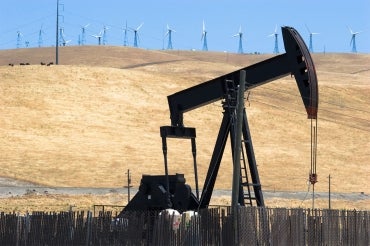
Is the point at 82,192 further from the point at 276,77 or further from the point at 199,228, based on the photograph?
the point at 199,228

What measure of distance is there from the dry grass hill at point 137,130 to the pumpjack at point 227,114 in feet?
79.0

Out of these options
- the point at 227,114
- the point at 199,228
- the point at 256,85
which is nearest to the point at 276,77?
the point at 256,85

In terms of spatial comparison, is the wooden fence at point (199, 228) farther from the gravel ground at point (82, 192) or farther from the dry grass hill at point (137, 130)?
the dry grass hill at point (137, 130)

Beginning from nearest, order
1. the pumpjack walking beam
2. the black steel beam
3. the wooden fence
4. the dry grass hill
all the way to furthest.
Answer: the wooden fence < the black steel beam < the pumpjack walking beam < the dry grass hill

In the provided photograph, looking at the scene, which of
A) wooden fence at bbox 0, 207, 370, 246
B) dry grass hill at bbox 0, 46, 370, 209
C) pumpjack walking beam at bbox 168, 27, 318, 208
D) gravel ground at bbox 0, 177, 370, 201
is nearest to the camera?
wooden fence at bbox 0, 207, 370, 246

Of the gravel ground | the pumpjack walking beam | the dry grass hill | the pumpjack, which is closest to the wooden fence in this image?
the pumpjack

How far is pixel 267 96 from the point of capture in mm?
119000

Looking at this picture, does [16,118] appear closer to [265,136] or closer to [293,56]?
[265,136]

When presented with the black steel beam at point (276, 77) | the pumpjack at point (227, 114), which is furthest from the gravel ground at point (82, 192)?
the black steel beam at point (276, 77)

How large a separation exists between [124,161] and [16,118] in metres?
19.8

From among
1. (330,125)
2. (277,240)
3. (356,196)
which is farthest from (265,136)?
(277,240)

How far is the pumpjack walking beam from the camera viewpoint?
29.1m

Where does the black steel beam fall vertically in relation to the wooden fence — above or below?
above

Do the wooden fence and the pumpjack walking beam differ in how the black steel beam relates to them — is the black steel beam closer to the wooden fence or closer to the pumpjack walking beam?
the pumpjack walking beam
